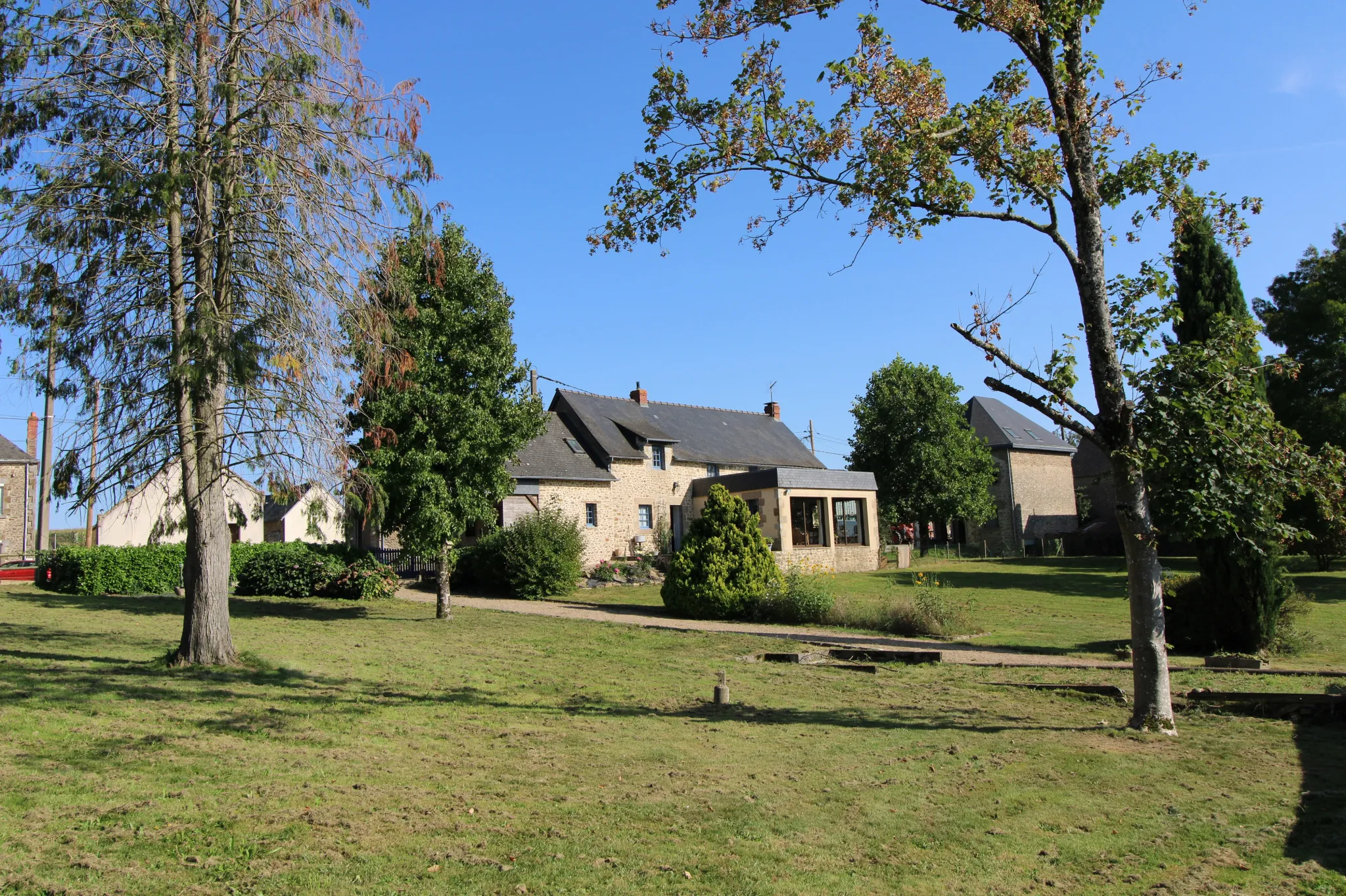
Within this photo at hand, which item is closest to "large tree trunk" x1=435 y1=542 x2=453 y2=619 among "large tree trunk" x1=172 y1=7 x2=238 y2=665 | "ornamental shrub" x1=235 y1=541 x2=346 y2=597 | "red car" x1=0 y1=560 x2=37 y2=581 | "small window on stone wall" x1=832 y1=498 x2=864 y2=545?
"ornamental shrub" x1=235 y1=541 x2=346 y2=597

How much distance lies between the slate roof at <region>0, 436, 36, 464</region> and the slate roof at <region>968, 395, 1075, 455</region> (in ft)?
156

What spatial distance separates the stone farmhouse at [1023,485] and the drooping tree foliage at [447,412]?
36.1 meters

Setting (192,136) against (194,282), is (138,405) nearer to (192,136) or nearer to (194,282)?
(194,282)

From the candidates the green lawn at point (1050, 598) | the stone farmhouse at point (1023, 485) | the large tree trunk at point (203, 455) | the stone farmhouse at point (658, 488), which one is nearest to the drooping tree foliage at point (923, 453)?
the stone farmhouse at point (1023, 485)

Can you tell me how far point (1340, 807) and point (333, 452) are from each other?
10.4 metres

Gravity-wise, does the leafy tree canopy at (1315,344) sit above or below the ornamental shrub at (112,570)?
above

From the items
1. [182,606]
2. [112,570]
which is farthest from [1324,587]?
[112,570]

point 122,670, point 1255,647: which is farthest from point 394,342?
point 1255,647

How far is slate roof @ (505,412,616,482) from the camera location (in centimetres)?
3142

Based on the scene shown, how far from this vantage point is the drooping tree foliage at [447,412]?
17.3m

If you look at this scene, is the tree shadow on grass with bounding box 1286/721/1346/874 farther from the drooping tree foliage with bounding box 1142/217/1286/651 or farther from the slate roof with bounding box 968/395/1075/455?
the slate roof with bounding box 968/395/1075/455

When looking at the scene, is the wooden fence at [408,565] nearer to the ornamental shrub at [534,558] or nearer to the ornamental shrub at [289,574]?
the ornamental shrub at [534,558]

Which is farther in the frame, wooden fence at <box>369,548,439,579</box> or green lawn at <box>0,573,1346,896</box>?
wooden fence at <box>369,548,439,579</box>

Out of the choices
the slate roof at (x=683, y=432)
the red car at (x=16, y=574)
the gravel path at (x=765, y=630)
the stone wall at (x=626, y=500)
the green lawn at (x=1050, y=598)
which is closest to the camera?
the gravel path at (x=765, y=630)
